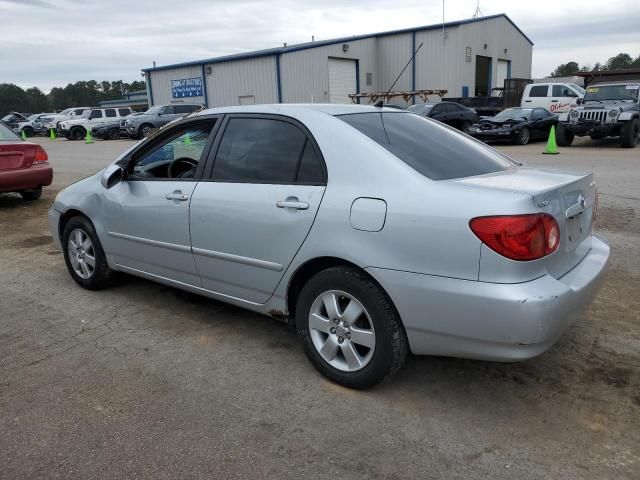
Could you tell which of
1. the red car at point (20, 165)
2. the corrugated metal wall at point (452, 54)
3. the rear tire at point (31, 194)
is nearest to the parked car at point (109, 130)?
the corrugated metal wall at point (452, 54)

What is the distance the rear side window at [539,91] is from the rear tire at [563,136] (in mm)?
6673

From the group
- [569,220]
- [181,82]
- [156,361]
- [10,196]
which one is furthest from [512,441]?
[181,82]

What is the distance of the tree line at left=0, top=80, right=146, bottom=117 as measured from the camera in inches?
3570

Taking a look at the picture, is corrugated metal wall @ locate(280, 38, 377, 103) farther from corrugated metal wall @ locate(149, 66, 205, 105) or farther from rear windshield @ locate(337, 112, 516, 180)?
rear windshield @ locate(337, 112, 516, 180)

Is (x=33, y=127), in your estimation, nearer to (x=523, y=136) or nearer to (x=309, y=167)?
(x=523, y=136)

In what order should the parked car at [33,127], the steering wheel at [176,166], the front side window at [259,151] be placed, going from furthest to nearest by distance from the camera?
the parked car at [33,127] < the steering wheel at [176,166] < the front side window at [259,151]

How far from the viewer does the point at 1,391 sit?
328 cm

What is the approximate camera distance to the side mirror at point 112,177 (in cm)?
432

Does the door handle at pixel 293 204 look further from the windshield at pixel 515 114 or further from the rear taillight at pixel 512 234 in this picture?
the windshield at pixel 515 114

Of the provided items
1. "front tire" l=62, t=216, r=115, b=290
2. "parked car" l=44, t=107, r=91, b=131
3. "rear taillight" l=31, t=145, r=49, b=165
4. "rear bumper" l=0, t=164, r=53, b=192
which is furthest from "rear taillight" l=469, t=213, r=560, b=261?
"parked car" l=44, t=107, r=91, b=131

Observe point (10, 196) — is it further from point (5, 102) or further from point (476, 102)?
point (5, 102)

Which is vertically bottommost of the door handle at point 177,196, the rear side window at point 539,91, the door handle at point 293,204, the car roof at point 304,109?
the door handle at point 177,196

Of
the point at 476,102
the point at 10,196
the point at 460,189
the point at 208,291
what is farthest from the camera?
the point at 476,102

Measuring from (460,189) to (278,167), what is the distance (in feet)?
3.85
